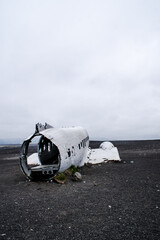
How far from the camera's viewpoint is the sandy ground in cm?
601

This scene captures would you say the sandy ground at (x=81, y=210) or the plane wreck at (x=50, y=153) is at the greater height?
the plane wreck at (x=50, y=153)

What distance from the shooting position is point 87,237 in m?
5.70

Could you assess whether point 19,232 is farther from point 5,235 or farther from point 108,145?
point 108,145

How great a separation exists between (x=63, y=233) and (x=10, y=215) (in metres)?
2.82

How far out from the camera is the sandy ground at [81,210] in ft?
19.7

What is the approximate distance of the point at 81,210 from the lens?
788 cm

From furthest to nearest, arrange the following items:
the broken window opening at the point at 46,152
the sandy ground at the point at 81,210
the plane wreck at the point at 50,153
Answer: the broken window opening at the point at 46,152, the plane wreck at the point at 50,153, the sandy ground at the point at 81,210

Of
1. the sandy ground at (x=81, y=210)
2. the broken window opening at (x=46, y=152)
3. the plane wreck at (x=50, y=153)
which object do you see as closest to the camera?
the sandy ground at (x=81, y=210)

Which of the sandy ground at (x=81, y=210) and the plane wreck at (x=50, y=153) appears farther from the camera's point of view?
the plane wreck at (x=50, y=153)

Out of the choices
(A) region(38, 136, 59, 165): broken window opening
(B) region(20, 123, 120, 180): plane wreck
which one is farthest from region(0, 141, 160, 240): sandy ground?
(A) region(38, 136, 59, 165): broken window opening

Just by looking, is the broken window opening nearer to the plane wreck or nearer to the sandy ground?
the plane wreck

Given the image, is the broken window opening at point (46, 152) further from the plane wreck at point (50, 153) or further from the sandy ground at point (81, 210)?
the sandy ground at point (81, 210)

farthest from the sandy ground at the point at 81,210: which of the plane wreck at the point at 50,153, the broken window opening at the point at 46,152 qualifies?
the broken window opening at the point at 46,152

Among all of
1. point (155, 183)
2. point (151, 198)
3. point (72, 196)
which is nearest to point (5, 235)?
point (72, 196)
